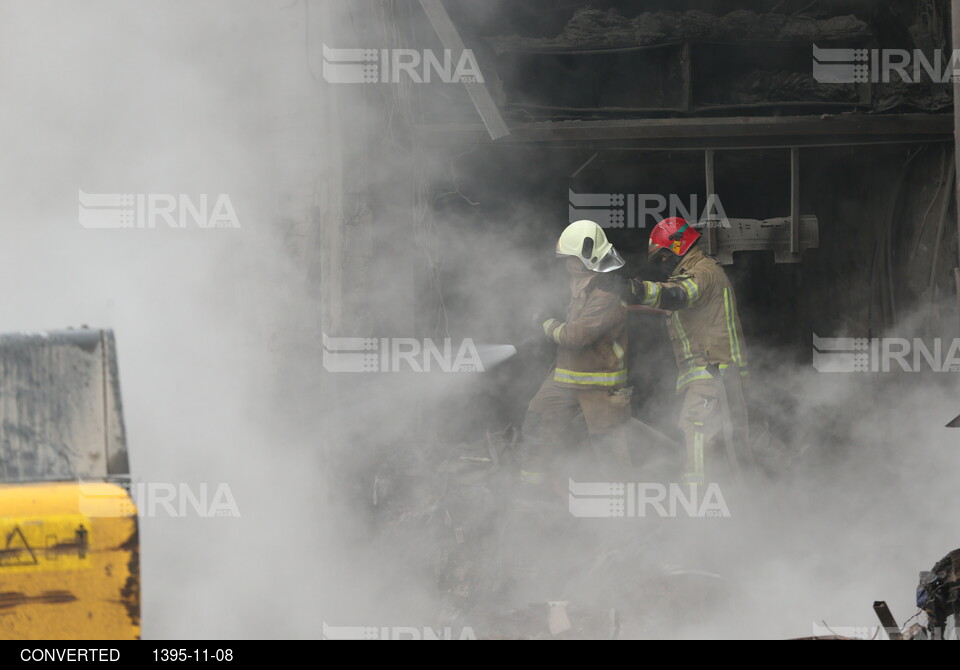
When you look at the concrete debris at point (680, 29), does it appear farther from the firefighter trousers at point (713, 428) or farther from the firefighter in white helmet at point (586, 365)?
the firefighter trousers at point (713, 428)

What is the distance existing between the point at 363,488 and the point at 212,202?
1972mm

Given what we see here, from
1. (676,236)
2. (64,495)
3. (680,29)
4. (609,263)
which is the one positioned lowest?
(64,495)

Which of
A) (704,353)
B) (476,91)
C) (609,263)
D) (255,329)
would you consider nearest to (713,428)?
(704,353)

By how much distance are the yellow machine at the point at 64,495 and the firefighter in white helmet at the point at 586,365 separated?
10.8ft

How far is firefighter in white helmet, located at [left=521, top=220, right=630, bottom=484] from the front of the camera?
5.63m

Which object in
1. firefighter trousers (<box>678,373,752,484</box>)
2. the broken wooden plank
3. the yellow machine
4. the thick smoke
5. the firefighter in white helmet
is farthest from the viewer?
the broken wooden plank

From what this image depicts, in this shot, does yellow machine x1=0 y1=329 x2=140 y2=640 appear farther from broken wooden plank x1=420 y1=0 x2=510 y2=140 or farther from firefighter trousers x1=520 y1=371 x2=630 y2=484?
broken wooden plank x1=420 y1=0 x2=510 y2=140

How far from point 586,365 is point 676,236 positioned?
0.97 m

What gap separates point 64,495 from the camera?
2.66 metres

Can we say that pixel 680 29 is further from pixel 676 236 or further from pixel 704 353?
pixel 704 353

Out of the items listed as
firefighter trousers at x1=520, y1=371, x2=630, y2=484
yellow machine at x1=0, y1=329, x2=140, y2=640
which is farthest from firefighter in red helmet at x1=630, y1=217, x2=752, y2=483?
yellow machine at x1=0, y1=329, x2=140, y2=640

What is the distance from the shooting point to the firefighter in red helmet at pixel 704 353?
553 cm

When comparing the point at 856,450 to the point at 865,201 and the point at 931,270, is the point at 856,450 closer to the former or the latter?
the point at 931,270
